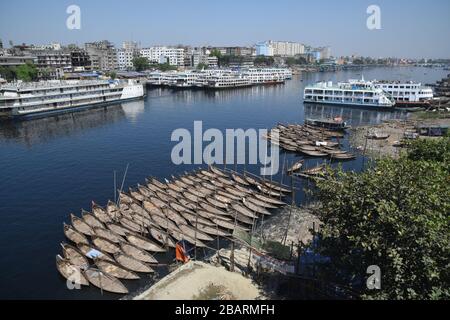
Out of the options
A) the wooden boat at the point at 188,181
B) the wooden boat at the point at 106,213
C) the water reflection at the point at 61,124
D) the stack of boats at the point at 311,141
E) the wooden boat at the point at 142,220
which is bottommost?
the wooden boat at the point at 142,220

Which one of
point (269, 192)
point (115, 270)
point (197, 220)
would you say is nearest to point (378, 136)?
point (269, 192)

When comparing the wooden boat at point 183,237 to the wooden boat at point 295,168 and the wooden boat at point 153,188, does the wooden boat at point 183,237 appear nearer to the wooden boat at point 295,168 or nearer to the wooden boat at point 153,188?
the wooden boat at point 153,188

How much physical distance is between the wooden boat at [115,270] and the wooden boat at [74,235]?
15.0 feet

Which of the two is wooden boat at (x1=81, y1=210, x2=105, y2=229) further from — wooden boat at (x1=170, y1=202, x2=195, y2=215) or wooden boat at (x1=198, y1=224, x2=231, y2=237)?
wooden boat at (x1=198, y1=224, x2=231, y2=237)

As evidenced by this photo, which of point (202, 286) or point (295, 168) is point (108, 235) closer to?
point (202, 286)

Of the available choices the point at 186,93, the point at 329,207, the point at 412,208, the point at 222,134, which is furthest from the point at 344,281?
the point at 186,93

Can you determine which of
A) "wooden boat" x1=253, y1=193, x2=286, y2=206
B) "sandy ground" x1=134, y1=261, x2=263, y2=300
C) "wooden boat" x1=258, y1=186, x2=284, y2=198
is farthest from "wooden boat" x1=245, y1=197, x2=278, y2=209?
"sandy ground" x1=134, y1=261, x2=263, y2=300

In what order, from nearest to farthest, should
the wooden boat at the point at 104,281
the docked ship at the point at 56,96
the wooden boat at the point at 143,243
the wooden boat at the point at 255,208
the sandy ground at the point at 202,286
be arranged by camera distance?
1. the sandy ground at the point at 202,286
2. the wooden boat at the point at 104,281
3. the wooden boat at the point at 143,243
4. the wooden boat at the point at 255,208
5. the docked ship at the point at 56,96

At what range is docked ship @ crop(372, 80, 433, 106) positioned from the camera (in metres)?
110

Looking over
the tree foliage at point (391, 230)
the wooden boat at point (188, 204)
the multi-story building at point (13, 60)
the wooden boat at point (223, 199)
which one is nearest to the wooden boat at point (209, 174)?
the wooden boat at point (223, 199)

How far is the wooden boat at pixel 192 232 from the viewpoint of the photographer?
118 feet

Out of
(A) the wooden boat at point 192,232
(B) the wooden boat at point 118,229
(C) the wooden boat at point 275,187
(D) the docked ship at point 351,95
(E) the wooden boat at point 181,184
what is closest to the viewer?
(B) the wooden boat at point 118,229

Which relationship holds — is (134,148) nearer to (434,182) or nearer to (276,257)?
(276,257)

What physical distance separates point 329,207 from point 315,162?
1619 inches
